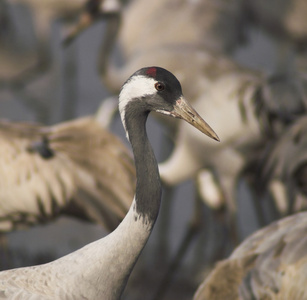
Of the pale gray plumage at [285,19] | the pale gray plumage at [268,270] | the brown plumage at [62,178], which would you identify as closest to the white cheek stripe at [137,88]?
the pale gray plumage at [268,270]

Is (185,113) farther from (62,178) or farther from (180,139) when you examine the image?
(180,139)

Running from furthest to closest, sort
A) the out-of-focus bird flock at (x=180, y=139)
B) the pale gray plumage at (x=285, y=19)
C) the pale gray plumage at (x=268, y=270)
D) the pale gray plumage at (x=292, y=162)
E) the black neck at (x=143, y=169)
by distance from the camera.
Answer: the pale gray plumage at (x=285, y=19) → the pale gray plumage at (x=292, y=162) → the out-of-focus bird flock at (x=180, y=139) → the pale gray plumage at (x=268, y=270) → the black neck at (x=143, y=169)

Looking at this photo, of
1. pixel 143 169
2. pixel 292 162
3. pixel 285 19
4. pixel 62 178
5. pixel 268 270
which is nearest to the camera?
pixel 143 169

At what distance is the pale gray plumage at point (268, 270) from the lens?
2748 mm

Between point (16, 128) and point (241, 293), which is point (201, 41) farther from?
point (241, 293)

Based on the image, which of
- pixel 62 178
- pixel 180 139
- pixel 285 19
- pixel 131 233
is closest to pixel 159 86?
pixel 131 233

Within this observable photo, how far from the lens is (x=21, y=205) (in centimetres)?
365

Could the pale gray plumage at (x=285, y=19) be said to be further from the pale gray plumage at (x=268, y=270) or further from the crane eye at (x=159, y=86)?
the crane eye at (x=159, y=86)

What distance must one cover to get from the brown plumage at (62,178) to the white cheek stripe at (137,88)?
3.89 ft

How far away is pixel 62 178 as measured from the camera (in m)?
3.62

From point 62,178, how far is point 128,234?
122 cm

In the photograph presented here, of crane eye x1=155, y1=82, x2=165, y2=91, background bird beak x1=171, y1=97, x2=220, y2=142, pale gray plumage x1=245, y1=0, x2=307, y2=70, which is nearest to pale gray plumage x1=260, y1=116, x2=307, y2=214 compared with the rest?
background bird beak x1=171, y1=97, x2=220, y2=142

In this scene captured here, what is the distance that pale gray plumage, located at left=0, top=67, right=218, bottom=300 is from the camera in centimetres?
243

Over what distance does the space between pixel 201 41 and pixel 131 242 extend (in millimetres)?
3216
